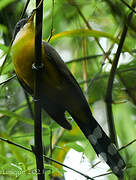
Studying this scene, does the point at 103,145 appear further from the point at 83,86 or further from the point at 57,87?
the point at 83,86

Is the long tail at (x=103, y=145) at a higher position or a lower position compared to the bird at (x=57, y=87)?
lower

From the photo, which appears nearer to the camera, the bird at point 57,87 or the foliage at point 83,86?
the foliage at point 83,86

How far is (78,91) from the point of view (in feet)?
7.89

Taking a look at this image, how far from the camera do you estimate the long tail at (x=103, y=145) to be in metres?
1.87

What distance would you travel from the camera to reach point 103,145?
2.19 m

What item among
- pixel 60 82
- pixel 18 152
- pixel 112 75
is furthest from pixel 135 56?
pixel 18 152

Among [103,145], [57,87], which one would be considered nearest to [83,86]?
[57,87]

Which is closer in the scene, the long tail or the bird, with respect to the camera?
the long tail

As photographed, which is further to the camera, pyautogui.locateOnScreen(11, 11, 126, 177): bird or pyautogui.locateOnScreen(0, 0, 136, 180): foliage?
pyautogui.locateOnScreen(11, 11, 126, 177): bird

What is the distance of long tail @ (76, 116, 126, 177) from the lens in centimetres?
187

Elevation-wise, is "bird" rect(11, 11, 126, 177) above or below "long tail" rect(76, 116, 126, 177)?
above

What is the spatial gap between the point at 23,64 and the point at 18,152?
0.72 meters

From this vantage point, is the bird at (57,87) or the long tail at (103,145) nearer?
the long tail at (103,145)

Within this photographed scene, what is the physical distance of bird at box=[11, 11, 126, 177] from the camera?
7.31 feet
